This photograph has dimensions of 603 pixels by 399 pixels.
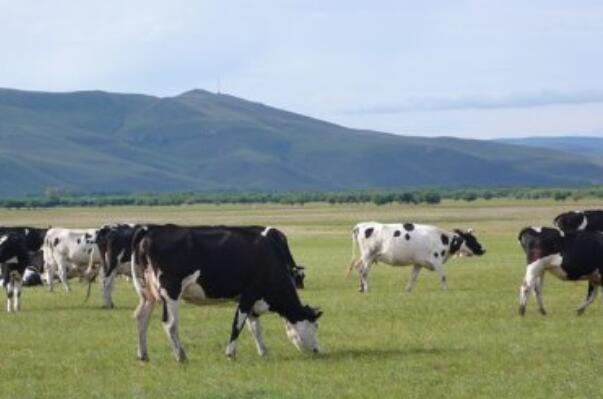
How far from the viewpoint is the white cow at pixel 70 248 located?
36281 mm

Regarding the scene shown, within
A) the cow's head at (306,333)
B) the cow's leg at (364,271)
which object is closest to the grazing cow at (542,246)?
the cow's head at (306,333)

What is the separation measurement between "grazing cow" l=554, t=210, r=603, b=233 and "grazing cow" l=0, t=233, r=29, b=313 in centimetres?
1557

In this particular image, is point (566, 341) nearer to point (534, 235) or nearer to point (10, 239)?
point (534, 235)

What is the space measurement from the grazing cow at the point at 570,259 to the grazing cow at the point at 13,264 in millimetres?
12842

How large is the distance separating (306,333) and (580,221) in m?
16.7

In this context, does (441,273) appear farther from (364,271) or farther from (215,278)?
(215,278)

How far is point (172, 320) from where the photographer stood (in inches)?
786

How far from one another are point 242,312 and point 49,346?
4.29 metres

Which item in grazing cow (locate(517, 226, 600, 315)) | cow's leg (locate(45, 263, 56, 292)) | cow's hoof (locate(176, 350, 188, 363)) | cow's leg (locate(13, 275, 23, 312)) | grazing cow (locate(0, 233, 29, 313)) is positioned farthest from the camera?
cow's leg (locate(45, 263, 56, 292))

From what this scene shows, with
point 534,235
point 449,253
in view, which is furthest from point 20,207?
point 534,235

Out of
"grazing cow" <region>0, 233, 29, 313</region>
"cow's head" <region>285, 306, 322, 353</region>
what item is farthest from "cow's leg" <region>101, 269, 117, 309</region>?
"cow's head" <region>285, 306, 322, 353</region>

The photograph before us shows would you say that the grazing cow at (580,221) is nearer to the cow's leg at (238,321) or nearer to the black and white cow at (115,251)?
the black and white cow at (115,251)

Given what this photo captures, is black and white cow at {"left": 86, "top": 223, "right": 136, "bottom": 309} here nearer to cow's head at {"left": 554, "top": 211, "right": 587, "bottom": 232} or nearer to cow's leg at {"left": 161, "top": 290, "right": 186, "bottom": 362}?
cow's leg at {"left": 161, "top": 290, "right": 186, "bottom": 362}

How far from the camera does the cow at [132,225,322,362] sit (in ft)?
66.1
